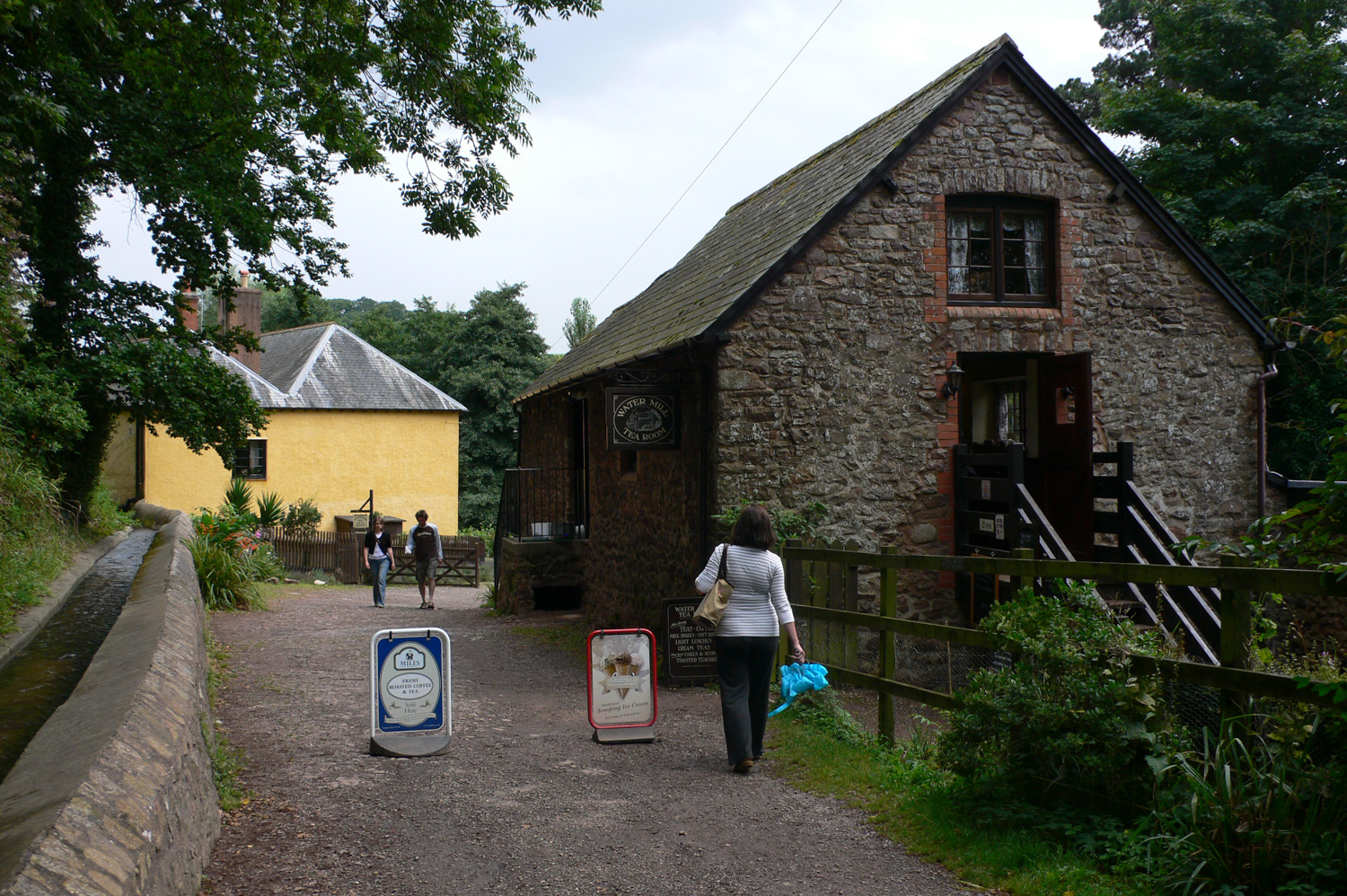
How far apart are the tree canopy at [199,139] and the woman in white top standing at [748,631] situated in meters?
5.81

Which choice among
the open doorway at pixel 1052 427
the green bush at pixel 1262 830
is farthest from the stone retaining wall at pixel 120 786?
the open doorway at pixel 1052 427

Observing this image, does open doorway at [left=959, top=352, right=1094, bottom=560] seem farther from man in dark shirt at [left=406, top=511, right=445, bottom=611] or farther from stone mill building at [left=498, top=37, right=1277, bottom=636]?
man in dark shirt at [left=406, top=511, right=445, bottom=611]

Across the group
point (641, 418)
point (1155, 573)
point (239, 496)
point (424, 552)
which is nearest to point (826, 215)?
point (641, 418)

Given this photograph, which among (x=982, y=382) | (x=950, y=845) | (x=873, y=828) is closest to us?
(x=950, y=845)

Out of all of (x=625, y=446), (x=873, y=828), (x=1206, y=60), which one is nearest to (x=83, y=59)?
(x=625, y=446)

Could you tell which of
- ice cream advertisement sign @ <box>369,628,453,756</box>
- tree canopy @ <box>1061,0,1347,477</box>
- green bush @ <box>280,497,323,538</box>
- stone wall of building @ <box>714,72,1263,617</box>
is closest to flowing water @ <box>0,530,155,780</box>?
ice cream advertisement sign @ <box>369,628,453,756</box>

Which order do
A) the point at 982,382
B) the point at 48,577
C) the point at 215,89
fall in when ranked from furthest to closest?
the point at 982,382, the point at 215,89, the point at 48,577

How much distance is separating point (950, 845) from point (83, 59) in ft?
47.8

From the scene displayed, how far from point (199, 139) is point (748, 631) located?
40.2 feet

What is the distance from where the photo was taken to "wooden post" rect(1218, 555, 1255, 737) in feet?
13.8

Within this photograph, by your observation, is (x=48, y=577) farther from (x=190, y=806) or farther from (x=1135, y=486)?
(x=1135, y=486)

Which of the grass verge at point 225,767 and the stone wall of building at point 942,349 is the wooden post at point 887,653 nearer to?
the stone wall of building at point 942,349

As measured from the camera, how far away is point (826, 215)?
9.90 meters

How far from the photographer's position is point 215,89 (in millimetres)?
10352
